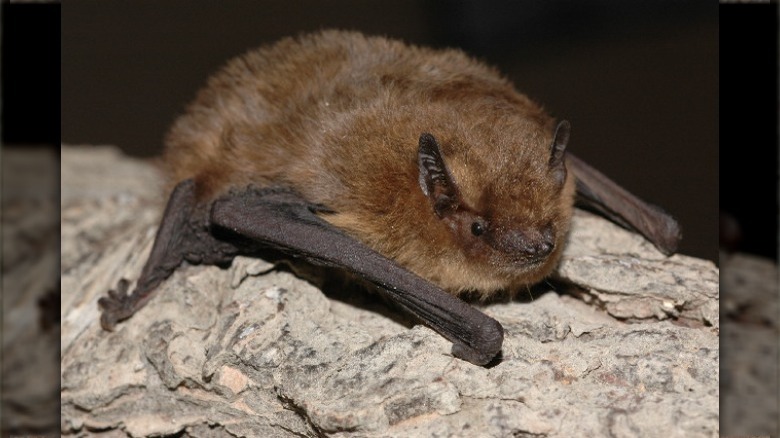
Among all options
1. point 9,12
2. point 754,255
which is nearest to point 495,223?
point 754,255

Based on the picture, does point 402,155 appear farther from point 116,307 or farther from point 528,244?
point 116,307

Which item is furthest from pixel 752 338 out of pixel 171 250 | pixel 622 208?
pixel 171 250

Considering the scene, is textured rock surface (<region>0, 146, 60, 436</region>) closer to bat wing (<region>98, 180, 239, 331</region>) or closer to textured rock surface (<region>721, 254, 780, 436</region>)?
bat wing (<region>98, 180, 239, 331</region>)

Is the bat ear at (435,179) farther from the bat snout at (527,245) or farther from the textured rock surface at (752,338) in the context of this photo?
the textured rock surface at (752,338)

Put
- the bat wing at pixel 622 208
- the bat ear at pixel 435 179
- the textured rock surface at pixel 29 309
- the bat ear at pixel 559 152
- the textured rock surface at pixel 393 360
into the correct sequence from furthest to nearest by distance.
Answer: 1. the textured rock surface at pixel 29 309
2. the bat wing at pixel 622 208
3. the bat ear at pixel 559 152
4. the bat ear at pixel 435 179
5. the textured rock surface at pixel 393 360

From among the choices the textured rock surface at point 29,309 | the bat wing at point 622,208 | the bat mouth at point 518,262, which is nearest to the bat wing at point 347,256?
the bat mouth at point 518,262

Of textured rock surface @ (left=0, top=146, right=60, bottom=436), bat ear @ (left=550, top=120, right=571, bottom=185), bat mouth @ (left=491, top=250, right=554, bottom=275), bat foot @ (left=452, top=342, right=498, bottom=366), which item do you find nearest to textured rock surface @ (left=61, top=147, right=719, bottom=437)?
bat foot @ (left=452, top=342, right=498, bottom=366)

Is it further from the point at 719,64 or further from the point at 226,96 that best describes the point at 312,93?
the point at 719,64
